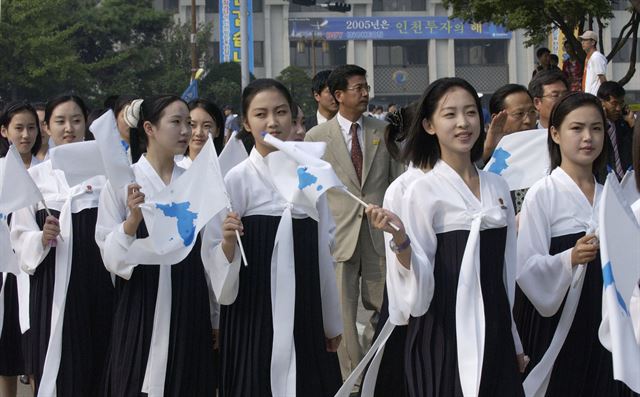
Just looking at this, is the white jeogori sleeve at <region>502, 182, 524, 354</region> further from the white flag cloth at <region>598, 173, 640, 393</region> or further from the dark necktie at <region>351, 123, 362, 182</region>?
the dark necktie at <region>351, 123, 362, 182</region>

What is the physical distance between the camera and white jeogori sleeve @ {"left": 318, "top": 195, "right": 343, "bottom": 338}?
5438 mm

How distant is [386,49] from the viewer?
5988cm

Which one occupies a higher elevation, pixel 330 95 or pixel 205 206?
pixel 330 95

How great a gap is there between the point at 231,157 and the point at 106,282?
104cm

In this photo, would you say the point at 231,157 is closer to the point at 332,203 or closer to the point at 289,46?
the point at 332,203

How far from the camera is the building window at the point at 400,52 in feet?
196

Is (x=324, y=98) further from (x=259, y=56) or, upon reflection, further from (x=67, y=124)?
(x=259, y=56)

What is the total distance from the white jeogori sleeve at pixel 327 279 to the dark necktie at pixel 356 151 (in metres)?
2.43

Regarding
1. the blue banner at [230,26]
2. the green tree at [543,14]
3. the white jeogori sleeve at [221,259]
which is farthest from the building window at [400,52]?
the white jeogori sleeve at [221,259]

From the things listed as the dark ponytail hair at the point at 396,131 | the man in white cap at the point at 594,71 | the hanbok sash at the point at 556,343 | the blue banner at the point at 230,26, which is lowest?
the hanbok sash at the point at 556,343

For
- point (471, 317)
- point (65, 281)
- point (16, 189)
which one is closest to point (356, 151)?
point (65, 281)

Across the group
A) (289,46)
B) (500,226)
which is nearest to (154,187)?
(500,226)

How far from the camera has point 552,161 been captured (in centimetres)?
548

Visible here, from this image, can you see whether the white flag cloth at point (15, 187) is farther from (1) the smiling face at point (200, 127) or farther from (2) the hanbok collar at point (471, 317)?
(2) the hanbok collar at point (471, 317)
